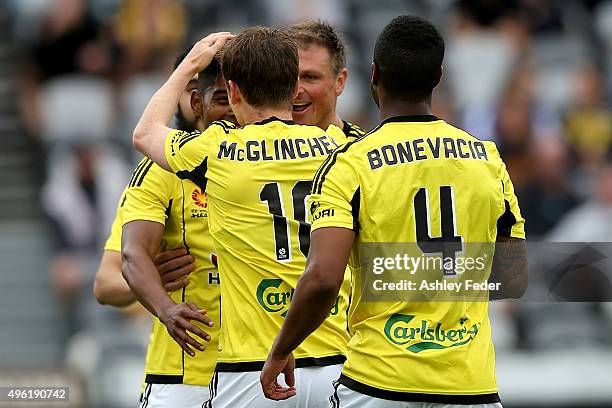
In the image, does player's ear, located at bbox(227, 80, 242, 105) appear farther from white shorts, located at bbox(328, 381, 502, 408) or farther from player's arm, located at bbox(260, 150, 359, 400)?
white shorts, located at bbox(328, 381, 502, 408)

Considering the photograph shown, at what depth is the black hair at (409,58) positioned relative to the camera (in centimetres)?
466

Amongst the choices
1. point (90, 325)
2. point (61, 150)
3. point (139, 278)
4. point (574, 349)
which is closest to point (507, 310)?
point (574, 349)

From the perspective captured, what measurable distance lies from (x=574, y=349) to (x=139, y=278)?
552cm

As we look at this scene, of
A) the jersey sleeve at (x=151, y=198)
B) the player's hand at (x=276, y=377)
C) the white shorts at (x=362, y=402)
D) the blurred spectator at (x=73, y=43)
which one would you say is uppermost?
the blurred spectator at (x=73, y=43)

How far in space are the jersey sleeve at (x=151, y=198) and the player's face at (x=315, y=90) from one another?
0.76 meters

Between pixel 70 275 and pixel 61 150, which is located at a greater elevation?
pixel 61 150

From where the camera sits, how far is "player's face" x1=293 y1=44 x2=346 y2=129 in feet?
20.2

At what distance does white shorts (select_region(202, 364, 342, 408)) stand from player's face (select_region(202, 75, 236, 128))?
1210mm

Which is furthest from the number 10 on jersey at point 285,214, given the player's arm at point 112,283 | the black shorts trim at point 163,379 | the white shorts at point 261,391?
the player's arm at point 112,283

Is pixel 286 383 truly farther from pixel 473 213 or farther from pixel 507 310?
pixel 507 310

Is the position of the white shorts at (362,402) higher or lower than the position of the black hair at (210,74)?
lower

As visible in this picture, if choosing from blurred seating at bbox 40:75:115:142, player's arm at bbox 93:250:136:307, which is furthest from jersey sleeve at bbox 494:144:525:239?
blurred seating at bbox 40:75:115:142

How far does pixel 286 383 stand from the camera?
16.3ft

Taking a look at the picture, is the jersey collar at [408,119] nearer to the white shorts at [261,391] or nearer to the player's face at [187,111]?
the white shorts at [261,391]
